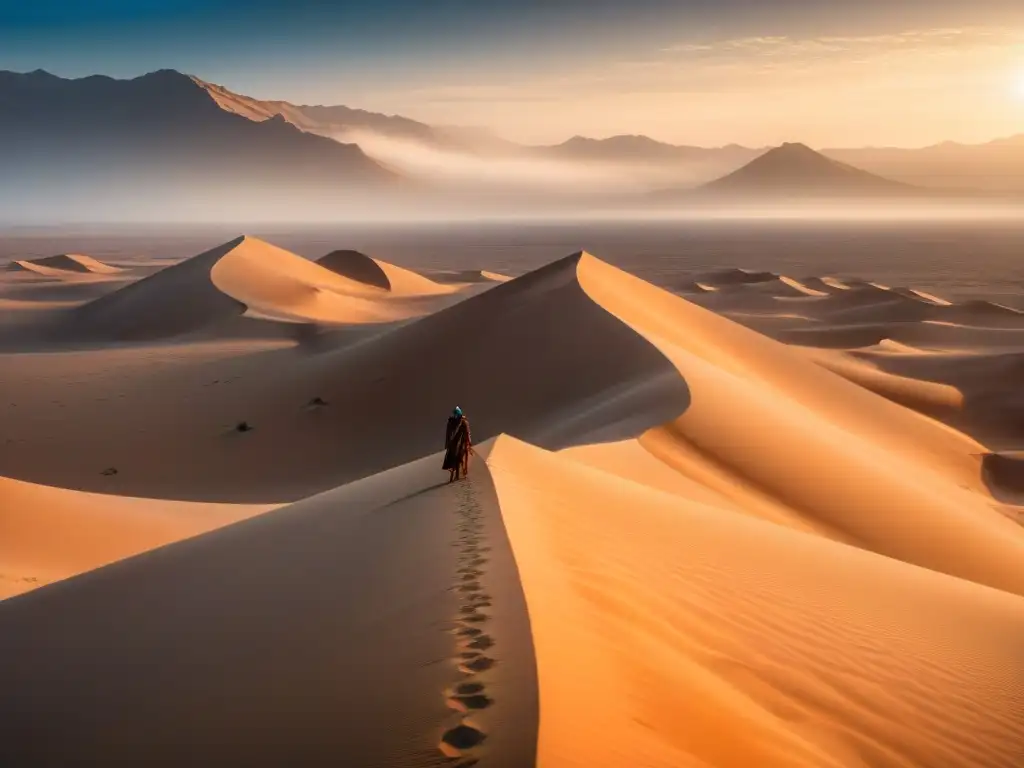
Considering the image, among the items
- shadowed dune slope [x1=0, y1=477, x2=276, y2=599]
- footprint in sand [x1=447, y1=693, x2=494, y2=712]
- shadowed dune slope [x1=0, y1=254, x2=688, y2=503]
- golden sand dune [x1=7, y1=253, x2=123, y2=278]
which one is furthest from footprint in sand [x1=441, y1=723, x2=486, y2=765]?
golden sand dune [x1=7, y1=253, x2=123, y2=278]

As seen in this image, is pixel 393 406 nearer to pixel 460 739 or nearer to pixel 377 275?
pixel 460 739

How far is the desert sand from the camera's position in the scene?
4180 millimetres

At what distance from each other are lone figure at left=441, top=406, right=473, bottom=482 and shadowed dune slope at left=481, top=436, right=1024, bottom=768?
0.36 meters

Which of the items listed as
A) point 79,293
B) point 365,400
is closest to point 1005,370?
point 365,400

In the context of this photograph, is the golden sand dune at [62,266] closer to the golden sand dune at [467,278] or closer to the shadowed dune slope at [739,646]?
the golden sand dune at [467,278]

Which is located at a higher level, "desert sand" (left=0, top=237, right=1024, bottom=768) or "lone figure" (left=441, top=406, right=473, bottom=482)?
"lone figure" (left=441, top=406, right=473, bottom=482)

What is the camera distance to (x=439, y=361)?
22812 millimetres

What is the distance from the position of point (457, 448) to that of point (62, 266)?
3011 inches

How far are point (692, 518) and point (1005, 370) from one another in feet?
80.0

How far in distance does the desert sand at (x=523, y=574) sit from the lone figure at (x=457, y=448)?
0.21 meters

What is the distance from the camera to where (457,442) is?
8.30 m

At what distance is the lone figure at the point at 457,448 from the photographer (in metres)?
8.23

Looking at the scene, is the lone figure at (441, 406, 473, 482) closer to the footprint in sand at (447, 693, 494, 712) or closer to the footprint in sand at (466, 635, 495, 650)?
the footprint in sand at (466, 635, 495, 650)

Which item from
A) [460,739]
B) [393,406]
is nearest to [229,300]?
[393,406]
